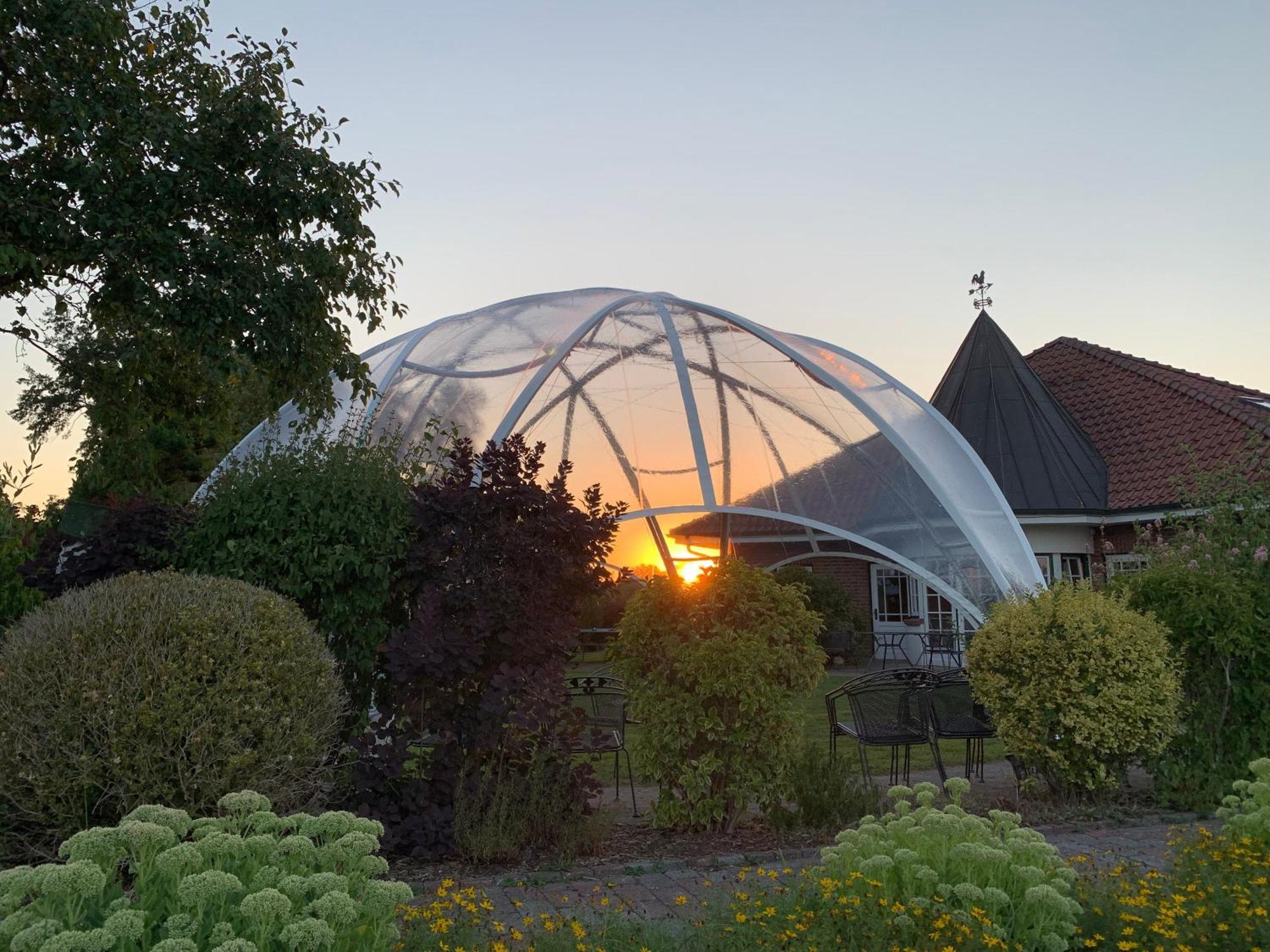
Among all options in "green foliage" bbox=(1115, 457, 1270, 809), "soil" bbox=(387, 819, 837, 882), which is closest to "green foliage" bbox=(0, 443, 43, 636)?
"soil" bbox=(387, 819, 837, 882)

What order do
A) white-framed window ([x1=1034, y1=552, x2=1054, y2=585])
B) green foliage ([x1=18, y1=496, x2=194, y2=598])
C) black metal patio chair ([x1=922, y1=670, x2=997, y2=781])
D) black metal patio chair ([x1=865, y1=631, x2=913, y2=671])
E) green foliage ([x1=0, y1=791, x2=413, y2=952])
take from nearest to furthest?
green foliage ([x1=0, y1=791, x2=413, y2=952]) < green foliage ([x1=18, y1=496, x2=194, y2=598]) < black metal patio chair ([x1=922, y1=670, x2=997, y2=781]) < white-framed window ([x1=1034, y1=552, x2=1054, y2=585]) < black metal patio chair ([x1=865, y1=631, x2=913, y2=671])

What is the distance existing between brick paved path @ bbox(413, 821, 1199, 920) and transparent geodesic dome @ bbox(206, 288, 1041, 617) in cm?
621

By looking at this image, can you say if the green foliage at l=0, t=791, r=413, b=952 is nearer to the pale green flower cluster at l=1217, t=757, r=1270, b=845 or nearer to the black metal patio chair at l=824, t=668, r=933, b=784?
the pale green flower cluster at l=1217, t=757, r=1270, b=845

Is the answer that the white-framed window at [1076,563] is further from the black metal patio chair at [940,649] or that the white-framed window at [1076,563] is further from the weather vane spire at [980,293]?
the weather vane spire at [980,293]

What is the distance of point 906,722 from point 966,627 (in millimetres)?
12167

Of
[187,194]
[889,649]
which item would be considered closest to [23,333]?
[187,194]

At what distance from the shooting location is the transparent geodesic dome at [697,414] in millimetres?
12297

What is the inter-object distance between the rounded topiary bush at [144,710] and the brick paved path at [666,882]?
1119 millimetres

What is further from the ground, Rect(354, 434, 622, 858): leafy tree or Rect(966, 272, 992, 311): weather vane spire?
Rect(966, 272, 992, 311): weather vane spire

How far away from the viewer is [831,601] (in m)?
20.3

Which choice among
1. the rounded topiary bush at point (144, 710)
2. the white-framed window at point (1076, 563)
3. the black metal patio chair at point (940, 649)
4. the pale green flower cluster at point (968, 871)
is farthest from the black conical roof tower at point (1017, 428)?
the rounded topiary bush at point (144, 710)

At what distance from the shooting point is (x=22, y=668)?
4641mm

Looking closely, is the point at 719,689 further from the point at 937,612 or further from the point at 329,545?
the point at 937,612

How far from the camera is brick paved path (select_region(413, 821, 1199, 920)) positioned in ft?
15.3
